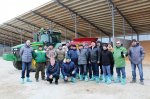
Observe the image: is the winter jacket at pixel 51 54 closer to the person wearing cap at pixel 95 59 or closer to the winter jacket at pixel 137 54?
the person wearing cap at pixel 95 59

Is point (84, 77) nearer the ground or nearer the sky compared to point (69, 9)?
nearer the ground

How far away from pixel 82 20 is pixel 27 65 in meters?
11.8

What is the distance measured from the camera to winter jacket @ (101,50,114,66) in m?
8.44

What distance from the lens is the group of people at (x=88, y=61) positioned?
27.3 ft

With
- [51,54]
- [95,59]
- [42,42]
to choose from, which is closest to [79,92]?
[95,59]

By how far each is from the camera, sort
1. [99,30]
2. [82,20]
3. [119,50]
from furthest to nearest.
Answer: [99,30]
[82,20]
[119,50]

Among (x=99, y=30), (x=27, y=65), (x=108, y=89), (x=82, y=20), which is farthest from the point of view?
(x=99, y=30)

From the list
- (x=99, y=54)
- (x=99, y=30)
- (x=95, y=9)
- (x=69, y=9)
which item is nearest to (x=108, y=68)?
(x=99, y=54)

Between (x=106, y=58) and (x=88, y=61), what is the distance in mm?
834

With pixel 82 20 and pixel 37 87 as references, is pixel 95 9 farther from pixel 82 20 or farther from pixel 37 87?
pixel 37 87

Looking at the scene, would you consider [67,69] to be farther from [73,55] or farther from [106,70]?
[106,70]

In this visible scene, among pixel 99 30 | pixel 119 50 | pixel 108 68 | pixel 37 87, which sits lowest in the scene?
pixel 37 87

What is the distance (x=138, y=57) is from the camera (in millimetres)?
8250

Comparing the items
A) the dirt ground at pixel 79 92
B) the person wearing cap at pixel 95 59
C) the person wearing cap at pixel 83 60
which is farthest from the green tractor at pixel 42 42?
the dirt ground at pixel 79 92
